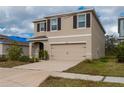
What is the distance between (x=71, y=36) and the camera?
1892cm

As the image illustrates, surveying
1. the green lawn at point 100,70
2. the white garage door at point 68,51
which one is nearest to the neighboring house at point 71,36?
the white garage door at point 68,51

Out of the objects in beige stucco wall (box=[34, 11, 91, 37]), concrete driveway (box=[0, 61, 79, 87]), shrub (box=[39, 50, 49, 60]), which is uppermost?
beige stucco wall (box=[34, 11, 91, 37])

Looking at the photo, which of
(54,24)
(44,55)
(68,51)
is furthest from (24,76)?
(54,24)

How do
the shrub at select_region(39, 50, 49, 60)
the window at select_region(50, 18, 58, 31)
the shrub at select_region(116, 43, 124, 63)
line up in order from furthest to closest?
the window at select_region(50, 18, 58, 31) < the shrub at select_region(39, 50, 49, 60) < the shrub at select_region(116, 43, 124, 63)

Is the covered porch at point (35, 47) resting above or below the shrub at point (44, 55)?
above

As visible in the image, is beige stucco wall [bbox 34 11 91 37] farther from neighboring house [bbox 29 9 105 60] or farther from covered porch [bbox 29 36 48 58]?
covered porch [bbox 29 36 48 58]

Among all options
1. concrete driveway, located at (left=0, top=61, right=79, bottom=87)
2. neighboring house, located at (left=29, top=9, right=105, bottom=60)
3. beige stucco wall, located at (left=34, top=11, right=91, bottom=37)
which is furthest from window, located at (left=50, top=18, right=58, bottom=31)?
concrete driveway, located at (left=0, top=61, right=79, bottom=87)

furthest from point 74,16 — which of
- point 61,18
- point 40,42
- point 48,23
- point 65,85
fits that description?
point 65,85

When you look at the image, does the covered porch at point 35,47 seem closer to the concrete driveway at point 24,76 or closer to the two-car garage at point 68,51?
the two-car garage at point 68,51

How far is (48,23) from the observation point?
20828 mm

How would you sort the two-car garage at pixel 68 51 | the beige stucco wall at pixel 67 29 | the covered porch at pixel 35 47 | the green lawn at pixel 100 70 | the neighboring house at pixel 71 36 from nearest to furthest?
the green lawn at pixel 100 70, the neighboring house at pixel 71 36, the two-car garage at pixel 68 51, the beige stucco wall at pixel 67 29, the covered porch at pixel 35 47

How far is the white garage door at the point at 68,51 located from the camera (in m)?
18.3

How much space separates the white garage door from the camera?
18344mm
